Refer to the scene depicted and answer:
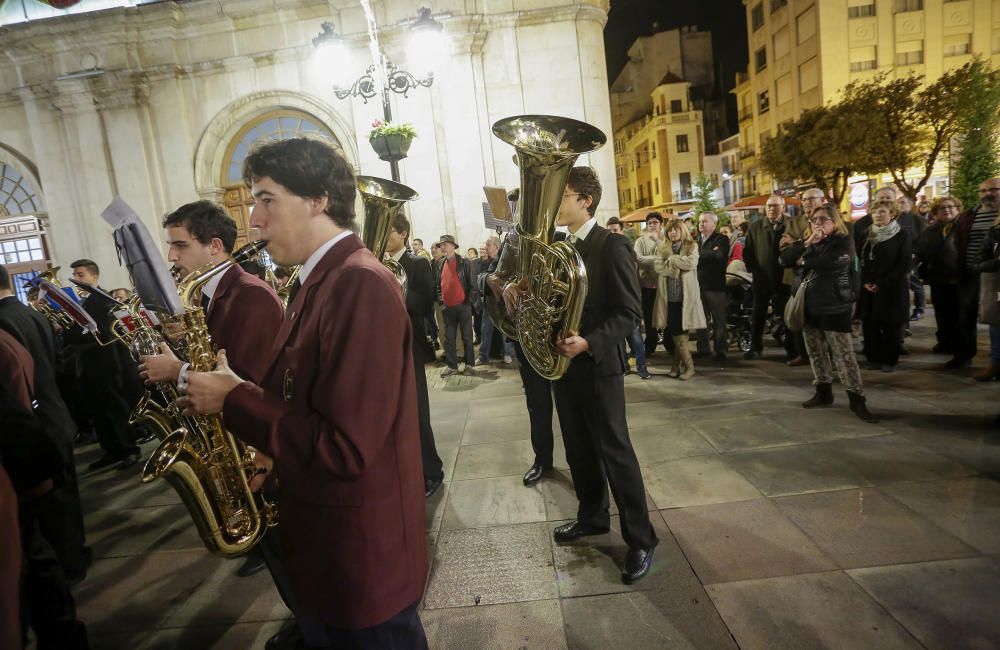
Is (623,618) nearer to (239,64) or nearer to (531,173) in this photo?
(531,173)

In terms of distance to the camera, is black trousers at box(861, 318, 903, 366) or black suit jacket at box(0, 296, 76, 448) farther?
black trousers at box(861, 318, 903, 366)

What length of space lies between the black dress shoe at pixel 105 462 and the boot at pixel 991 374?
31.7 feet

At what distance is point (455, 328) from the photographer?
8.73m

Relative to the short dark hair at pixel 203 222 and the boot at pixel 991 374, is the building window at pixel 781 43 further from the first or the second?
the short dark hair at pixel 203 222

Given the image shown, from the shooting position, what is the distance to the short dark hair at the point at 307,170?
1562 mm

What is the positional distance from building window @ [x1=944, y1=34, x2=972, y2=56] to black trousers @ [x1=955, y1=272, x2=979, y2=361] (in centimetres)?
4040

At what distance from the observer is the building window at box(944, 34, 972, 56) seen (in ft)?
112

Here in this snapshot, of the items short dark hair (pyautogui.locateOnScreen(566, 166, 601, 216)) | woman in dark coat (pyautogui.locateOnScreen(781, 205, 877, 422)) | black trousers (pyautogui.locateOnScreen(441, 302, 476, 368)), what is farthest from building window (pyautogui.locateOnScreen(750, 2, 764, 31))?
short dark hair (pyautogui.locateOnScreen(566, 166, 601, 216))

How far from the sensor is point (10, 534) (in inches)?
62.4

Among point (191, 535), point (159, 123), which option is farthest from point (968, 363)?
point (159, 123)

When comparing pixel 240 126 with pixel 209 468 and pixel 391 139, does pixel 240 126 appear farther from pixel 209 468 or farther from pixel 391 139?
pixel 209 468

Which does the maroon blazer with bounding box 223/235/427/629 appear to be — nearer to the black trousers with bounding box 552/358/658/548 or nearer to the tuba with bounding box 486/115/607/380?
the tuba with bounding box 486/115/607/380

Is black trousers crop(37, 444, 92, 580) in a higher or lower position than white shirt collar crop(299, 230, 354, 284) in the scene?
lower

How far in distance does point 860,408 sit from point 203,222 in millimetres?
5548
